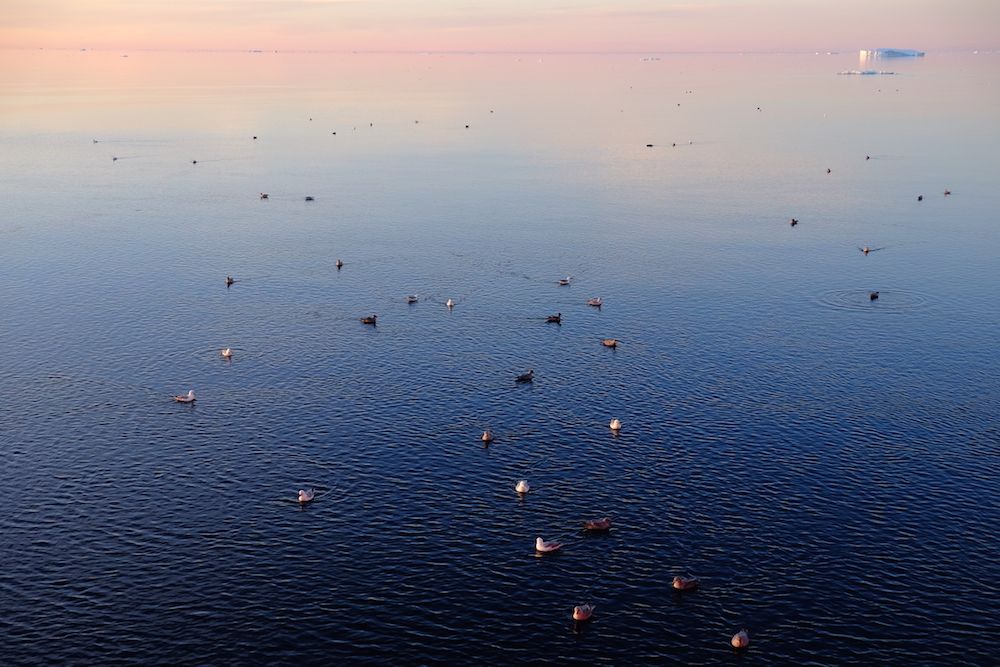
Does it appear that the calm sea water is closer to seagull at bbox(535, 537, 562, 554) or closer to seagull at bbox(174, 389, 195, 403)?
seagull at bbox(535, 537, 562, 554)

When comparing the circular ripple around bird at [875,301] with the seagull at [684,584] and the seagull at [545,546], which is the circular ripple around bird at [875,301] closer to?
the seagull at [545,546]

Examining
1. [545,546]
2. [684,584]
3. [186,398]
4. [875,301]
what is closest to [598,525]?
A: [545,546]

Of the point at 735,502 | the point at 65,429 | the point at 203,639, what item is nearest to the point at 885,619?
the point at 735,502

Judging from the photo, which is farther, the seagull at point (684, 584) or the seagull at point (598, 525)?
the seagull at point (598, 525)

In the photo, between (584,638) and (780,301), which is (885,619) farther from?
(780,301)

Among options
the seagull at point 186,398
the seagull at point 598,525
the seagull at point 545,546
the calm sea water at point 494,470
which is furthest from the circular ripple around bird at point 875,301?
the seagull at point 186,398

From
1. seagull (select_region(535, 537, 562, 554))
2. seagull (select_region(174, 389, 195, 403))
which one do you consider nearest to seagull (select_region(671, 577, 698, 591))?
seagull (select_region(535, 537, 562, 554))
